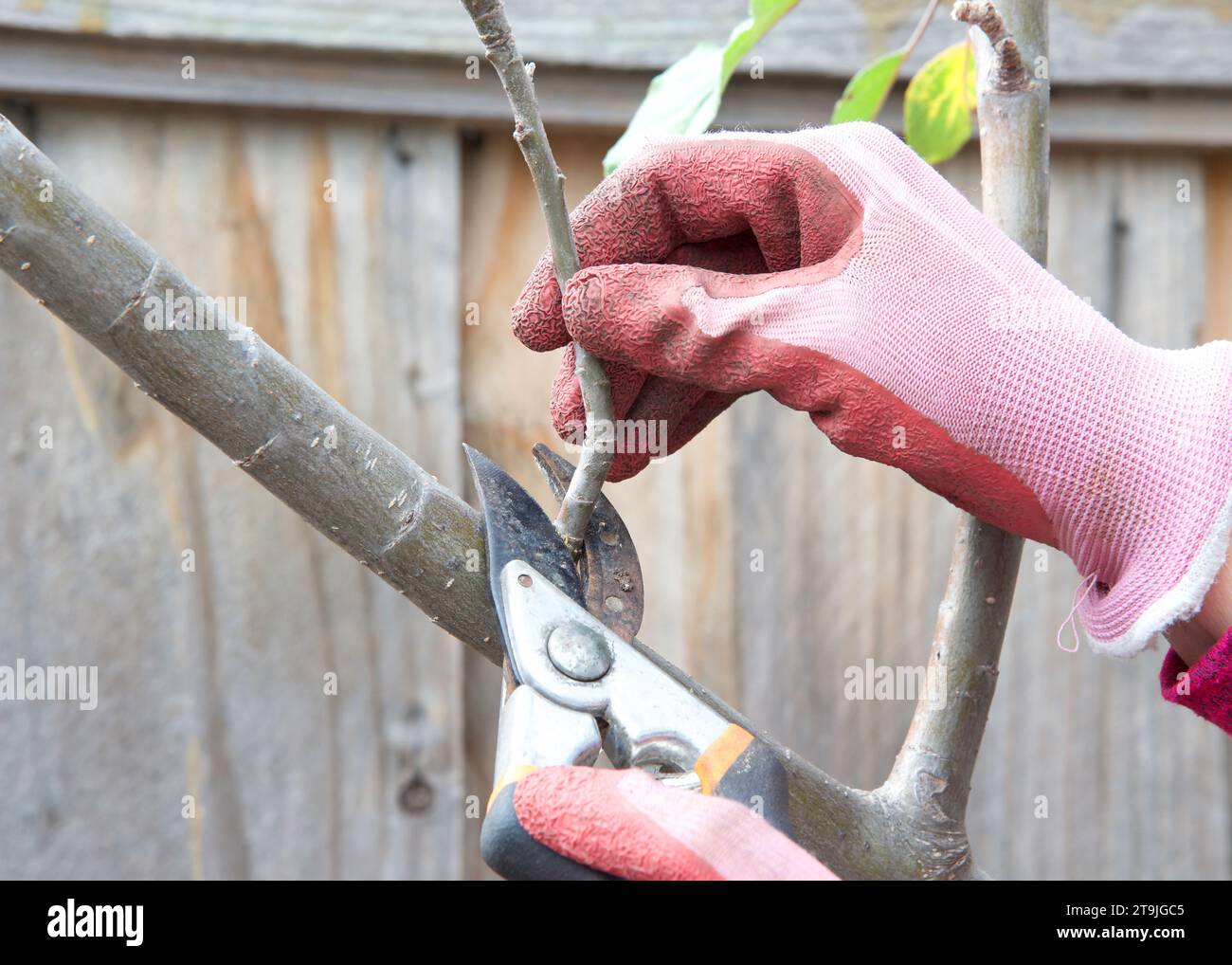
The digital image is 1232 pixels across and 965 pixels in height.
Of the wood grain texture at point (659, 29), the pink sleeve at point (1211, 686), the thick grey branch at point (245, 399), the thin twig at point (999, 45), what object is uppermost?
the wood grain texture at point (659, 29)

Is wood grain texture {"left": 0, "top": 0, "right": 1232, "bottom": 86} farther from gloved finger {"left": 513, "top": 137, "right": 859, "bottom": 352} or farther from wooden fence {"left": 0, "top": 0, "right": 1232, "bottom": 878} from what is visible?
gloved finger {"left": 513, "top": 137, "right": 859, "bottom": 352}

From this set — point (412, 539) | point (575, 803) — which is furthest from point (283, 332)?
point (575, 803)

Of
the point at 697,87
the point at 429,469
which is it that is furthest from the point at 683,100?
the point at 429,469

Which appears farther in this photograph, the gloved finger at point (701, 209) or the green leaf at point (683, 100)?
the green leaf at point (683, 100)

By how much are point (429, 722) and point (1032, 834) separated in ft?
2.37

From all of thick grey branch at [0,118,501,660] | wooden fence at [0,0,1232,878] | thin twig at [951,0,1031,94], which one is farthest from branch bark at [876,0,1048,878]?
wooden fence at [0,0,1232,878]

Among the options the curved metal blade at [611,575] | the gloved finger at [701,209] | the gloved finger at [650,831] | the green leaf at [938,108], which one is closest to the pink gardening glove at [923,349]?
the gloved finger at [701,209]

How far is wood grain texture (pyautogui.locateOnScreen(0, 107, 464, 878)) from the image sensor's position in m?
1.29

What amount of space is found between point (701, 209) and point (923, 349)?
16 centimetres

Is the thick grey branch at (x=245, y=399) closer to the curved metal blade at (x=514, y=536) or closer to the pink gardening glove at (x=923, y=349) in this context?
the curved metal blade at (x=514, y=536)

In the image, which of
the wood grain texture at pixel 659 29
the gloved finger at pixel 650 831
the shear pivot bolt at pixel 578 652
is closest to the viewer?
the gloved finger at pixel 650 831

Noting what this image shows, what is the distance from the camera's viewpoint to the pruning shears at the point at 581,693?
25.9 inches

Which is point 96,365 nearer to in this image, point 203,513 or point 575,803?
point 203,513

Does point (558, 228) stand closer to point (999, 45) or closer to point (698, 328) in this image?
point (698, 328)
